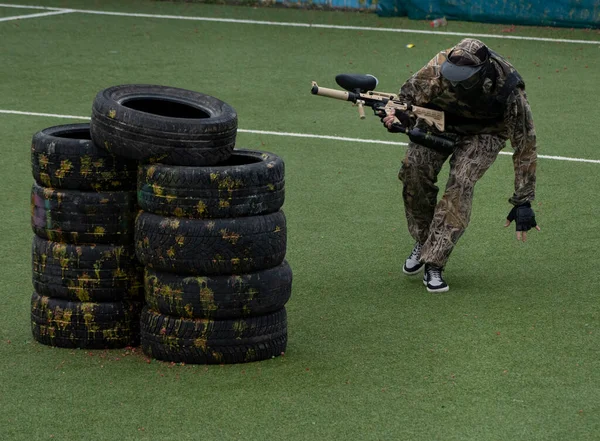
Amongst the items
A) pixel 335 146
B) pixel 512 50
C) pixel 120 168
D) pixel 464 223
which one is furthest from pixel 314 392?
pixel 512 50

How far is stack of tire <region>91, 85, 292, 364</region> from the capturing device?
224 inches

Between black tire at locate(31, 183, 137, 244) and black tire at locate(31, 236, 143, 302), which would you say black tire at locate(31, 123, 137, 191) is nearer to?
black tire at locate(31, 183, 137, 244)

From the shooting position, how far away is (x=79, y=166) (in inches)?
235

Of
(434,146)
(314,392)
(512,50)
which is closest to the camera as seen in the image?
(314,392)

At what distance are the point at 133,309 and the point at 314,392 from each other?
47.0 inches

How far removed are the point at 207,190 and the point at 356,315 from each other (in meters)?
1.66

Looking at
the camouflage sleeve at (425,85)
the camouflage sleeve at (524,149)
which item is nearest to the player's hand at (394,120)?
the camouflage sleeve at (425,85)

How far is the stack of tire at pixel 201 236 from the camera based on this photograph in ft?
18.7

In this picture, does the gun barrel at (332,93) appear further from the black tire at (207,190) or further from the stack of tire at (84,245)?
the stack of tire at (84,245)

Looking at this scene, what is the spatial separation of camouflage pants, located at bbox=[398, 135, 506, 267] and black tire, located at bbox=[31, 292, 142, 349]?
2.21m

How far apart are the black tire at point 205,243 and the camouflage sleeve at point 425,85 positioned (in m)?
1.90

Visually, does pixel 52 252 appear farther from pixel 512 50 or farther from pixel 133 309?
pixel 512 50

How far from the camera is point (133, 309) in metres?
6.14

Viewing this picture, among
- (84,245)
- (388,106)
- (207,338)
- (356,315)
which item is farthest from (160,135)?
(388,106)
